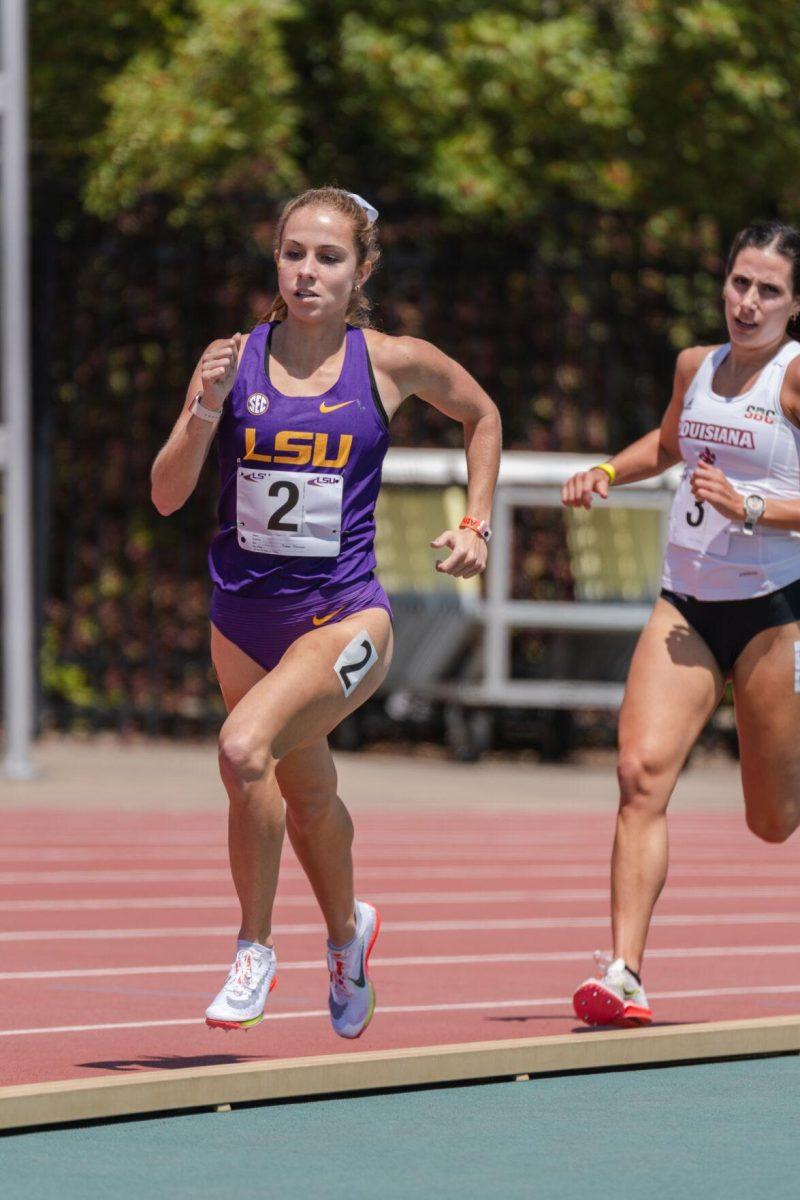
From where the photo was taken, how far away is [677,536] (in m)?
7.04

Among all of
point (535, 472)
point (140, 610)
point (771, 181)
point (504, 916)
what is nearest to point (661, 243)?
point (771, 181)

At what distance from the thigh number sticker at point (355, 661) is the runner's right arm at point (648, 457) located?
121 centimetres

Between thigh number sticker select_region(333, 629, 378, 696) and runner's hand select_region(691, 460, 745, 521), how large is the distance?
1152 mm

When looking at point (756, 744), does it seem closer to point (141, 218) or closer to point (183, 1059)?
point (183, 1059)

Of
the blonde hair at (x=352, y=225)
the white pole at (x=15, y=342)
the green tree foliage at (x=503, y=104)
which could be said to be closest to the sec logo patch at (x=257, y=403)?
the blonde hair at (x=352, y=225)

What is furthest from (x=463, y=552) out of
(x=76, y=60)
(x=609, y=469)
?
(x=76, y=60)

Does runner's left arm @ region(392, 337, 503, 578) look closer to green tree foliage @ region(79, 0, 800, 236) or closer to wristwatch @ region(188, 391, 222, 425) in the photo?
wristwatch @ region(188, 391, 222, 425)

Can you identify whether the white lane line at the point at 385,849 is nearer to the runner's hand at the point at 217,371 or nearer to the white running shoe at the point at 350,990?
the white running shoe at the point at 350,990

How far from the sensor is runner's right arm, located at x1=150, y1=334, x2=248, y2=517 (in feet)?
19.2

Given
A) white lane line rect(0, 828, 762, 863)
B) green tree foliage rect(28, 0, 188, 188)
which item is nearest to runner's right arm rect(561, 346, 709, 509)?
white lane line rect(0, 828, 762, 863)

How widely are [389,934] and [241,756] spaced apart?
3548 millimetres

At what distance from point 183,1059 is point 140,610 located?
12.3 metres

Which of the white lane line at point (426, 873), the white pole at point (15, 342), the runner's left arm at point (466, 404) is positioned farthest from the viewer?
the white pole at point (15, 342)

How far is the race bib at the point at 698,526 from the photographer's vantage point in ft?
22.7
